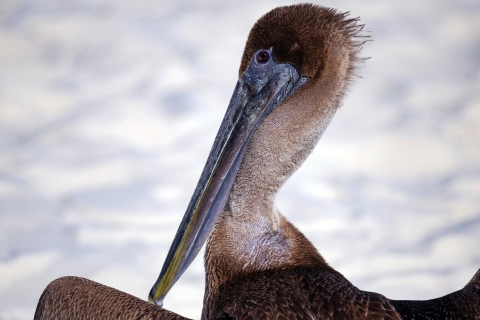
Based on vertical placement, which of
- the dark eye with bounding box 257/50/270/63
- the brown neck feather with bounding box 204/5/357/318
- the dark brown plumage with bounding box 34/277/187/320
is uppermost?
the dark eye with bounding box 257/50/270/63

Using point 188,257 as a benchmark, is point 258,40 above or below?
above

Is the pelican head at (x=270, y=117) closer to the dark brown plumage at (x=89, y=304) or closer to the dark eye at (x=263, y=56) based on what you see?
the dark eye at (x=263, y=56)

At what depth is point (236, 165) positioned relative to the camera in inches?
157

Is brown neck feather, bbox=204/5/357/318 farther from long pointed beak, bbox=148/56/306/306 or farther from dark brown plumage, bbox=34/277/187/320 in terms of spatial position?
dark brown plumage, bbox=34/277/187/320

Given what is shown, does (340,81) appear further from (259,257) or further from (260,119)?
(259,257)

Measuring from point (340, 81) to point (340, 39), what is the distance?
1.02 feet

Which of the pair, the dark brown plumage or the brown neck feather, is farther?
the brown neck feather

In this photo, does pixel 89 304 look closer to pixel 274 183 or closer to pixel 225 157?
pixel 225 157

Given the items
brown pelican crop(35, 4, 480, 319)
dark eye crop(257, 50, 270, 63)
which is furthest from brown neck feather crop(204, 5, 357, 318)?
dark eye crop(257, 50, 270, 63)

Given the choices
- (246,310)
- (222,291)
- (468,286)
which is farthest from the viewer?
(468,286)

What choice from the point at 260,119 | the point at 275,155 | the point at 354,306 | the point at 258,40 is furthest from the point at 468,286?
the point at 258,40

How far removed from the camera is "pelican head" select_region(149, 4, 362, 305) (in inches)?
151

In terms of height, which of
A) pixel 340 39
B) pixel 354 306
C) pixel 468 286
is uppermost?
pixel 340 39

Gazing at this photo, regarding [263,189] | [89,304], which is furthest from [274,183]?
[89,304]
